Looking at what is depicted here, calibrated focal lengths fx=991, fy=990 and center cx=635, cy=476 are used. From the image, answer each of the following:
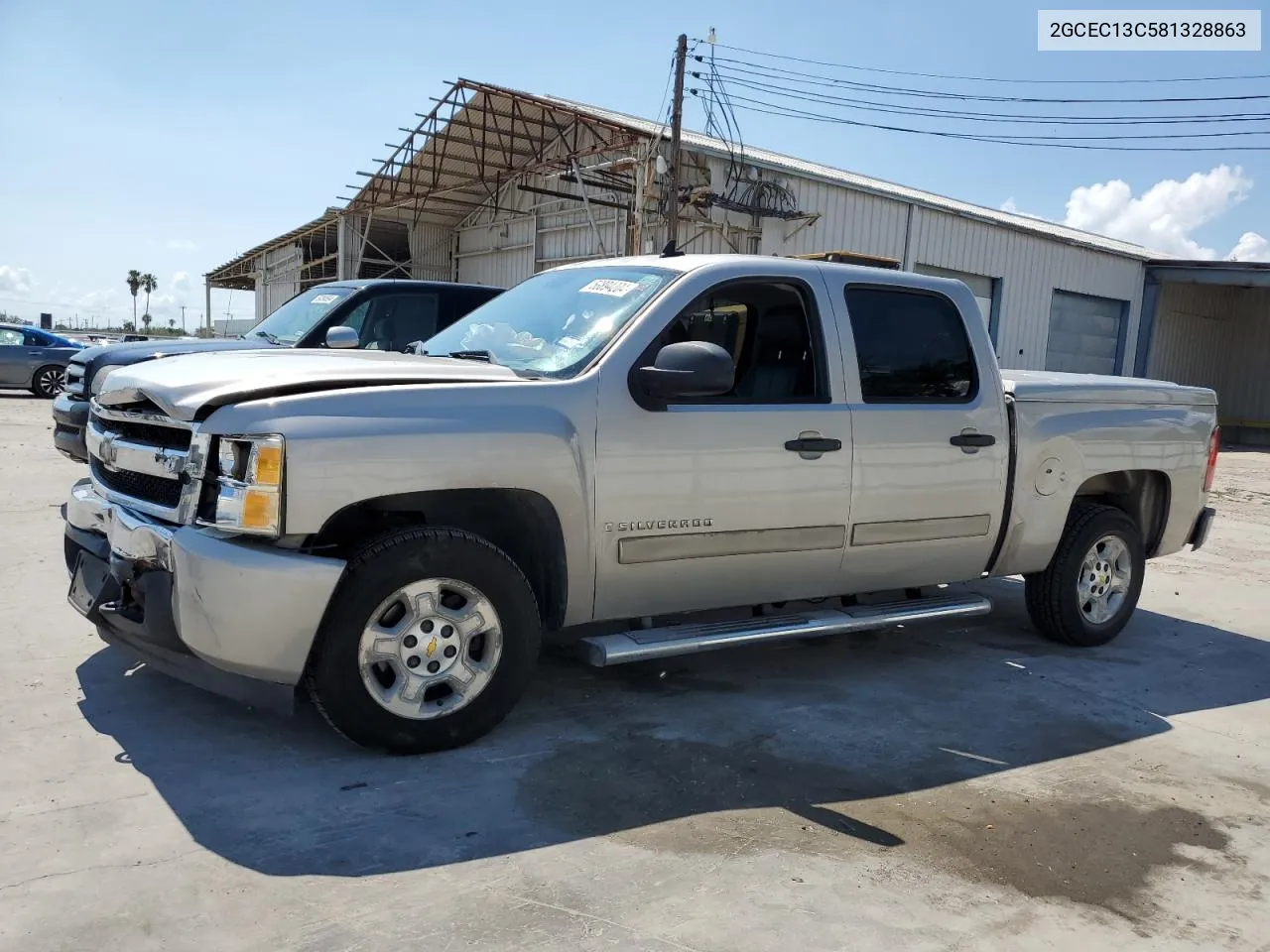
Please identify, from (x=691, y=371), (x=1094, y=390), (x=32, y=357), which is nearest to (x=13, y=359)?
(x=32, y=357)

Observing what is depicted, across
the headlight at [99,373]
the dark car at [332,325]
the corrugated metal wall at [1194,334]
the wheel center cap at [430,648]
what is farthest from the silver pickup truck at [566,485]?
the corrugated metal wall at [1194,334]

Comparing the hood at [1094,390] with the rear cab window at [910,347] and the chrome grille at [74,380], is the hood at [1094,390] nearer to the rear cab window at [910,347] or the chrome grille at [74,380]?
the rear cab window at [910,347]

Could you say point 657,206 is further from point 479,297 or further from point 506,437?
point 506,437

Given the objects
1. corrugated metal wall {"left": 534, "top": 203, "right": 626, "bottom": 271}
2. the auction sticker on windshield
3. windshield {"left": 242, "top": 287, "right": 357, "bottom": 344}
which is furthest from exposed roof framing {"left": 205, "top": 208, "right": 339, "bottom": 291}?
the auction sticker on windshield

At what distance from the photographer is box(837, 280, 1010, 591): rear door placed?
184 inches

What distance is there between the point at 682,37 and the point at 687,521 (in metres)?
17.2

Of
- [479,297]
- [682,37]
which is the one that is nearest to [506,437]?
[479,297]

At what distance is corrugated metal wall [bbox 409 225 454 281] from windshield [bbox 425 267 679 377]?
25.8 m

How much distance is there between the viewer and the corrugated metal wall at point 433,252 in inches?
1165

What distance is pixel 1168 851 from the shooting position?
3320 mm

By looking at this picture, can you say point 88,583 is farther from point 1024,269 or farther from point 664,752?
point 1024,269

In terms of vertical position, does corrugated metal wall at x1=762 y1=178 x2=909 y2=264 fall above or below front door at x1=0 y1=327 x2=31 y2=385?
above

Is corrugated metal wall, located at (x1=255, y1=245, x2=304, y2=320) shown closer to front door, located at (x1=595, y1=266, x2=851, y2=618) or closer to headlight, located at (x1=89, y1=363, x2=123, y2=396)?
headlight, located at (x1=89, y1=363, x2=123, y2=396)

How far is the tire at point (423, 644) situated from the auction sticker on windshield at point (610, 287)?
Answer: 137 cm
